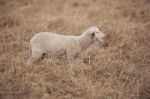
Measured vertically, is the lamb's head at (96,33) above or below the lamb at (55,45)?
above

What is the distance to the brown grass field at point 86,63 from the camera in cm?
405

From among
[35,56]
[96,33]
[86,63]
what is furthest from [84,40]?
[35,56]

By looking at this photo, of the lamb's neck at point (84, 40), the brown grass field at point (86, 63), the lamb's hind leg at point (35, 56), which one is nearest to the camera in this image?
the brown grass field at point (86, 63)

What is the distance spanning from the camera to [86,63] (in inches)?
199

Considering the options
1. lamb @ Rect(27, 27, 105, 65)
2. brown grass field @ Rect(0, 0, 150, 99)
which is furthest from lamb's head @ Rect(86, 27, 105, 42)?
brown grass field @ Rect(0, 0, 150, 99)

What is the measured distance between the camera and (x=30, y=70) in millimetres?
4543

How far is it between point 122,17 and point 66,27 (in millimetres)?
1988

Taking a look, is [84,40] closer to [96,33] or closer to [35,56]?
[96,33]

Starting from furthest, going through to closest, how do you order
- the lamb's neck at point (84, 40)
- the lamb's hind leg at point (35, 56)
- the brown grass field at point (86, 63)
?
the lamb's neck at point (84, 40) → the lamb's hind leg at point (35, 56) → the brown grass field at point (86, 63)

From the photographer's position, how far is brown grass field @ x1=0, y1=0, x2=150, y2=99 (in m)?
4.05

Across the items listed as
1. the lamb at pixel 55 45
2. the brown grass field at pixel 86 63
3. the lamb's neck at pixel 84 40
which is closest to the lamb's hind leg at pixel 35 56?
the lamb at pixel 55 45

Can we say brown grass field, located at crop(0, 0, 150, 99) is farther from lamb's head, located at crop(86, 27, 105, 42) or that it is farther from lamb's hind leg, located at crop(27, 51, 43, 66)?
lamb's head, located at crop(86, 27, 105, 42)

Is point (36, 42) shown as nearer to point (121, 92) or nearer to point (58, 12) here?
point (121, 92)

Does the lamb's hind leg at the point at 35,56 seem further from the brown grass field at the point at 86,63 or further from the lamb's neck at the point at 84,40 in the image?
the lamb's neck at the point at 84,40
